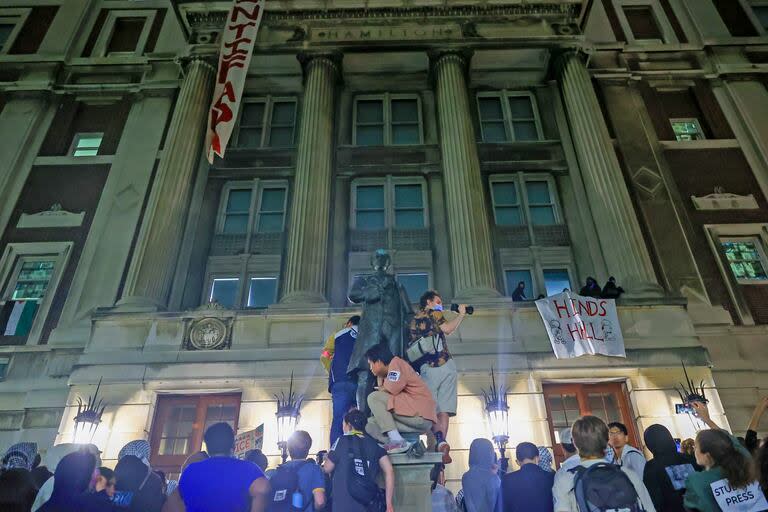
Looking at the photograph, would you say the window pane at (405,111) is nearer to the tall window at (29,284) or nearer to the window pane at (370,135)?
the window pane at (370,135)

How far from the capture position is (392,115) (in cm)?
2145

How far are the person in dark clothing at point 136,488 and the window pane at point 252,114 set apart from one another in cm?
1763

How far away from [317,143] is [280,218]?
280 centimetres

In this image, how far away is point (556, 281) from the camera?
17422 mm

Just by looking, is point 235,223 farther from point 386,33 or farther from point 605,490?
point 605,490

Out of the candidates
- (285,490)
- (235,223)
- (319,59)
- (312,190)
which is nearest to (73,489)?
(285,490)

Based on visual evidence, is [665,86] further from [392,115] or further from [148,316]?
[148,316]

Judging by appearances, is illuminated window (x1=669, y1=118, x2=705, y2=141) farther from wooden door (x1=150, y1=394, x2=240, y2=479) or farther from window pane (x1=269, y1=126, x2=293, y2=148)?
wooden door (x1=150, y1=394, x2=240, y2=479)

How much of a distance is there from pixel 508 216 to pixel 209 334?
1032cm

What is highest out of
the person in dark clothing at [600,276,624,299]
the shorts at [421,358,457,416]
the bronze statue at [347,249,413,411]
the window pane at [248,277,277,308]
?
the window pane at [248,277,277,308]

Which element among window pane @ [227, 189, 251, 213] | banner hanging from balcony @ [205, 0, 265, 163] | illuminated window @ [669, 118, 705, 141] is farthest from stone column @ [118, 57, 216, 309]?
illuminated window @ [669, 118, 705, 141]

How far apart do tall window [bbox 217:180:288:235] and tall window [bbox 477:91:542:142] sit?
784cm

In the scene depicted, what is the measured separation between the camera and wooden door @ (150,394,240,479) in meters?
12.5

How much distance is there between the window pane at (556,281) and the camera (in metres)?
17.3
